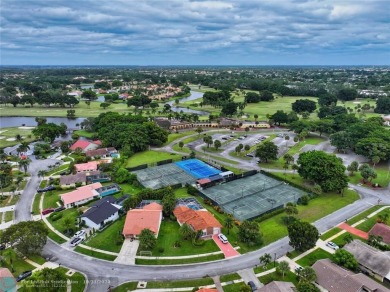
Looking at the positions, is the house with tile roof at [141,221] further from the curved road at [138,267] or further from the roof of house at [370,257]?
the roof of house at [370,257]

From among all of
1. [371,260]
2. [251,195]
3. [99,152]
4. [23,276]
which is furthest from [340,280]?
[99,152]

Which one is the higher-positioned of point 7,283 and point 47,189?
point 7,283

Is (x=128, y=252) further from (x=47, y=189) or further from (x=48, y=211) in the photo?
(x=47, y=189)

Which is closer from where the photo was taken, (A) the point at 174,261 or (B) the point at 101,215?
(A) the point at 174,261

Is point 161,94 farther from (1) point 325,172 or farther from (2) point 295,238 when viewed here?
(2) point 295,238

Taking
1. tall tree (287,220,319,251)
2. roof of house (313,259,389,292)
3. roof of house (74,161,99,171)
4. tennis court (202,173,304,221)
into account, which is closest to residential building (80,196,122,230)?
tennis court (202,173,304,221)

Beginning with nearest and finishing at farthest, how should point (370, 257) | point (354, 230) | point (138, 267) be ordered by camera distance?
point (370, 257) → point (138, 267) → point (354, 230)

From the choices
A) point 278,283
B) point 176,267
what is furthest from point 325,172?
point 176,267
